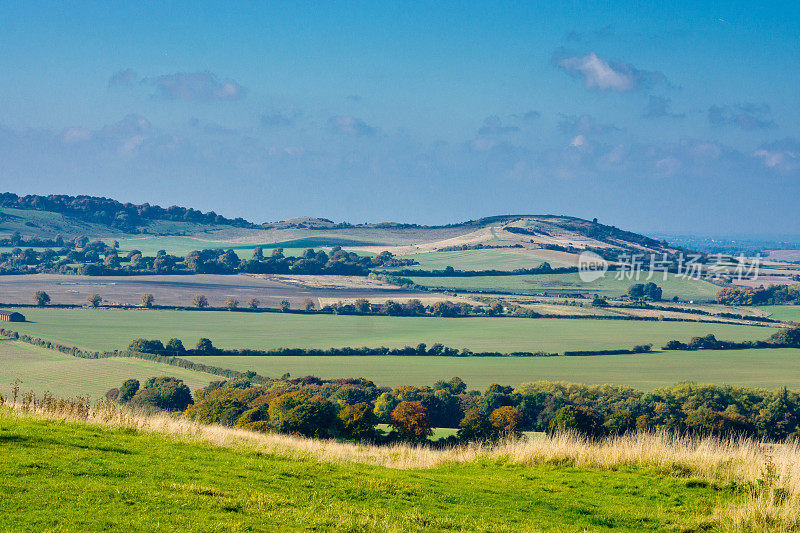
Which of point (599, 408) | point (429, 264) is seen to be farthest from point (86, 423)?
point (429, 264)

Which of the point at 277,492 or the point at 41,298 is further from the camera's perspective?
the point at 41,298

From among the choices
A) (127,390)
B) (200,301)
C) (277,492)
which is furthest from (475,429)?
(200,301)

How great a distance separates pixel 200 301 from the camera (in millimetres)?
101188

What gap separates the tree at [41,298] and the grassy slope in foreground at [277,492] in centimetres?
8827

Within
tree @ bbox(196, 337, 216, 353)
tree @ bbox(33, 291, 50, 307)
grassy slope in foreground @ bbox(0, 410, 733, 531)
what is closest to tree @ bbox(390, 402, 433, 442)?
grassy slope in foreground @ bbox(0, 410, 733, 531)

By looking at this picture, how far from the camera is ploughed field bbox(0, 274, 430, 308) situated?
101500 millimetres

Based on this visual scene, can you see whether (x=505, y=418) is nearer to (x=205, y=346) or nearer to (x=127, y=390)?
(x=127, y=390)

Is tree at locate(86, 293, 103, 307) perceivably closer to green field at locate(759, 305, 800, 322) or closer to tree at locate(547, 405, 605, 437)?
tree at locate(547, 405, 605, 437)

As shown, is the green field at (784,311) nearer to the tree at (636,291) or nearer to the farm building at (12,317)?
the tree at (636,291)

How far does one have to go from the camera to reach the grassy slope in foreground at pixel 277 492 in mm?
9336

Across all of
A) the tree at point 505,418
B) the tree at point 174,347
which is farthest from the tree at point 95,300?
the tree at point 505,418

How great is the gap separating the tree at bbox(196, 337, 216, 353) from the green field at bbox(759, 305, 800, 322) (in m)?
75.8

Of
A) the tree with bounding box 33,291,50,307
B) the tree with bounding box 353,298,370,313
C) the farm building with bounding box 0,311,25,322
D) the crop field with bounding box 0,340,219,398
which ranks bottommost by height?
the crop field with bounding box 0,340,219,398

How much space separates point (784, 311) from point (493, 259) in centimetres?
5576
